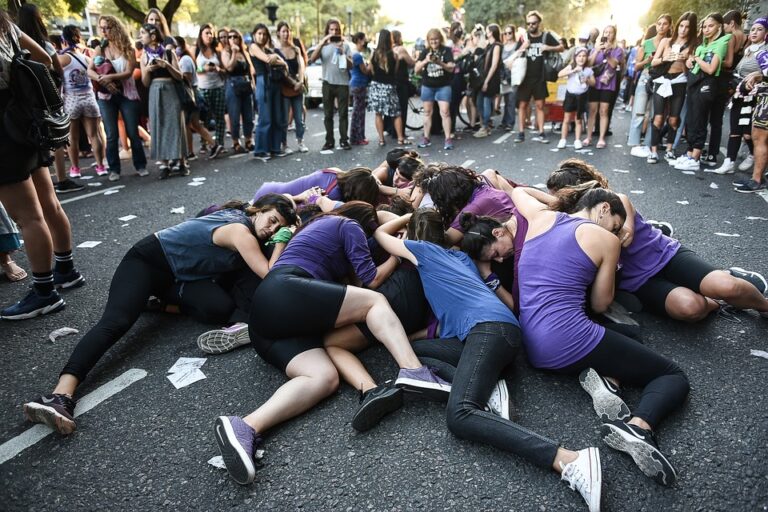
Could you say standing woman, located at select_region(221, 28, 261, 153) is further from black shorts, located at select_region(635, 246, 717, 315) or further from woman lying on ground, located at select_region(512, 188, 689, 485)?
black shorts, located at select_region(635, 246, 717, 315)

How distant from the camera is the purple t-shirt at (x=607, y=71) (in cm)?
838

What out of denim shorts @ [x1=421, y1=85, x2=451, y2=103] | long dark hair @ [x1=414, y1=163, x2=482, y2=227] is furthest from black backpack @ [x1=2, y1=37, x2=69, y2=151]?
denim shorts @ [x1=421, y1=85, x2=451, y2=103]

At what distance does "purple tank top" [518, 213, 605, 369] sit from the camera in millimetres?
2580

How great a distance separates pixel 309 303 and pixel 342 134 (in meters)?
6.96

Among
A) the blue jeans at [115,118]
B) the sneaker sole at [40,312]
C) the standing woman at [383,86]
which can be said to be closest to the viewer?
the sneaker sole at [40,312]

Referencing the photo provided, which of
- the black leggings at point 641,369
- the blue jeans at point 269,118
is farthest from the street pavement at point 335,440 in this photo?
the blue jeans at point 269,118

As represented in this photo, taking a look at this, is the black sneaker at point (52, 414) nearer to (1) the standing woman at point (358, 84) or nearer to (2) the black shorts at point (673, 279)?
(2) the black shorts at point (673, 279)

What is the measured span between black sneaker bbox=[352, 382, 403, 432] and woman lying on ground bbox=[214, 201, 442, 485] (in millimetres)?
113

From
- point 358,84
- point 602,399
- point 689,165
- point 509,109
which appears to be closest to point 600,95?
point 689,165

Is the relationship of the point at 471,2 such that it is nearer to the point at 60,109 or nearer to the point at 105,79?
the point at 105,79

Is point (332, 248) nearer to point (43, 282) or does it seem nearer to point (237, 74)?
point (43, 282)

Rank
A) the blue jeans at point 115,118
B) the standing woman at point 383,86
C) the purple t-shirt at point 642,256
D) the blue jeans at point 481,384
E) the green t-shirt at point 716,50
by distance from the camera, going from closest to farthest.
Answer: the blue jeans at point 481,384, the purple t-shirt at point 642,256, the green t-shirt at point 716,50, the blue jeans at point 115,118, the standing woman at point 383,86

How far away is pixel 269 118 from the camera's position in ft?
27.1

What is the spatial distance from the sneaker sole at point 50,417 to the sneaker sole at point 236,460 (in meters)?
0.85
